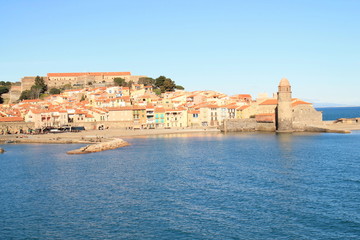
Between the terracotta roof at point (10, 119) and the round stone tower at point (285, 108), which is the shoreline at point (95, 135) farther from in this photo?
the terracotta roof at point (10, 119)

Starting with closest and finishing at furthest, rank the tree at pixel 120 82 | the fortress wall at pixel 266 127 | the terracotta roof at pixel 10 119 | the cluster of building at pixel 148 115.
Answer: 1. the fortress wall at pixel 266 127
2. the cluster of building at pixel 148 115
3. the terracotta roof at pixel 10 119
4. the tree at pixel 120 82

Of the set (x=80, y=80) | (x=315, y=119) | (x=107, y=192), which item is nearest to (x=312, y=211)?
(x=107, y=192)

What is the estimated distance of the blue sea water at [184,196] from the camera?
17.9 meters

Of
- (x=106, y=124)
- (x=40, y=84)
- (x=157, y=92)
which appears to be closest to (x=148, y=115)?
(x=106, y=124)

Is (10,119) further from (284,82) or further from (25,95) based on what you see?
(284,82)

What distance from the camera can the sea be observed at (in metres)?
17.9

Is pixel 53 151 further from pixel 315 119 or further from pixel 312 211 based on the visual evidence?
pixel 315 119

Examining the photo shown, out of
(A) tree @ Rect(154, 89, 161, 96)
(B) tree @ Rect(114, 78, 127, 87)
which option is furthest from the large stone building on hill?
(A) tree @ Rect(154, 89, 161, 96)

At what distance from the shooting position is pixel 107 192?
2444 centimetres

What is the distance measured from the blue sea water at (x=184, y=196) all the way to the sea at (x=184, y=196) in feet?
0.16

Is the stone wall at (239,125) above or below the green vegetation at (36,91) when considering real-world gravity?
below

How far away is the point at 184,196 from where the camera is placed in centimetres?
2306

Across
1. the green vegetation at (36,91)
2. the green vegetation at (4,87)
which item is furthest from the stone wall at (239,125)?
the green vegetation at (4,87)

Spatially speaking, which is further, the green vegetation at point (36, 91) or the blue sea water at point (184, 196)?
the green vegetation at point (36, 91)
